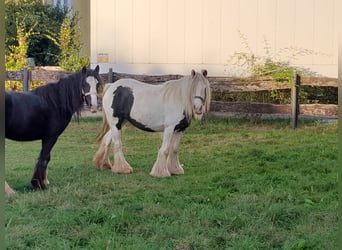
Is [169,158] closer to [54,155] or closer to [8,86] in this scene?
[54,155]

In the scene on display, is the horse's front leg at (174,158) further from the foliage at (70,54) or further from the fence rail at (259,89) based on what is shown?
the foliage at (70,54)

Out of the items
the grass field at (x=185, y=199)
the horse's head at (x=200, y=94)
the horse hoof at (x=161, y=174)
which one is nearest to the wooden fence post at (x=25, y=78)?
the grass field at (x=185, y=199)

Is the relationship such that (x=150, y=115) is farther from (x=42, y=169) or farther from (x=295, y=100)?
(x=295, y=100)

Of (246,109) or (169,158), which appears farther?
(246,109)

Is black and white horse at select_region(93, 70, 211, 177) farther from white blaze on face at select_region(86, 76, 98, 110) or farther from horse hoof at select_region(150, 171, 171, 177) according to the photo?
white blaze on face at select_region(86, 76, 98, 110)

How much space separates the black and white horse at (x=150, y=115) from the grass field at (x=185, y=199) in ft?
0.46

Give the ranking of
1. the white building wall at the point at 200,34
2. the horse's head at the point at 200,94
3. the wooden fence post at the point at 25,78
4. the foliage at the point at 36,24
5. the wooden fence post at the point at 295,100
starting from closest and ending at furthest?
the horse's head at the point at 200,94 → the wooden fence post at the point at 25,78 → the wooden fence post at the point at 295,100 → the white building wall at the point at 200,34 → the foliage at the point at 36,24

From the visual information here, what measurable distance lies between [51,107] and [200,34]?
470cm

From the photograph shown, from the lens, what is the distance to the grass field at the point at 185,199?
283cm

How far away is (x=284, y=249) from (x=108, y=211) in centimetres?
110

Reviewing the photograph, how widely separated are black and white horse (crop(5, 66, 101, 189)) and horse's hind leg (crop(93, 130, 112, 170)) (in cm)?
68

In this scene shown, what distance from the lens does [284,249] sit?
270 cm

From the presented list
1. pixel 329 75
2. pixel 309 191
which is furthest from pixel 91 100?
pixel 329 75

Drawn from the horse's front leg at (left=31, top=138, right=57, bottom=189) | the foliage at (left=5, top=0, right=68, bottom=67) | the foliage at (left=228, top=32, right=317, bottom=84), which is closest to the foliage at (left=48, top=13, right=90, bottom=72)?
the foliage at (left=5, top=0, right=68, bottom=67)
